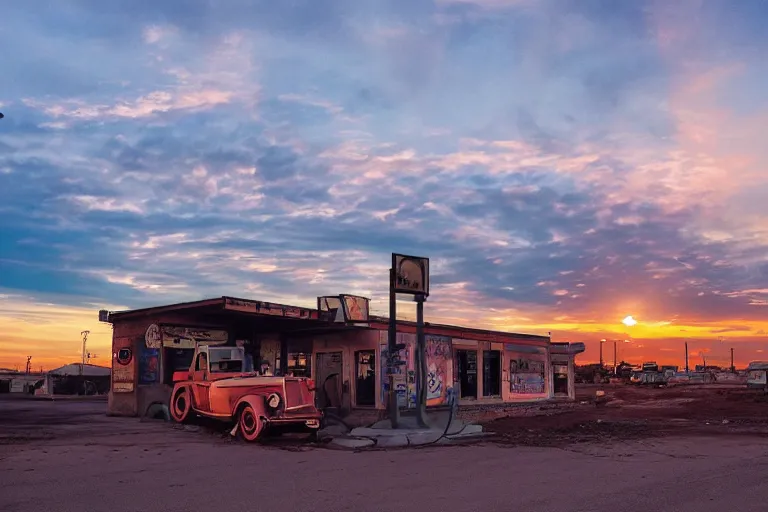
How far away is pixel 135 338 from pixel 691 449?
20.4m

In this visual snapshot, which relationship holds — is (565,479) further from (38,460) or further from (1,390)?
(1,390)

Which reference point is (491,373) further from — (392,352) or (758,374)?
(758,374)

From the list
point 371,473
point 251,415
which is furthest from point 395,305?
point 371,473

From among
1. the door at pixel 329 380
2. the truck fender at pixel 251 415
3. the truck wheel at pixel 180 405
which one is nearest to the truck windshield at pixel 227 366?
the truck wheel at pixel 180 405

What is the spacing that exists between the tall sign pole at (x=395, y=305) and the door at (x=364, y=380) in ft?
17.2

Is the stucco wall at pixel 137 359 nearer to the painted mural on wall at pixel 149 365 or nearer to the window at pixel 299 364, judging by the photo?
the painted mural on wall at pixel 149 365

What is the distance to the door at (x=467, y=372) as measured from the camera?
3338cm

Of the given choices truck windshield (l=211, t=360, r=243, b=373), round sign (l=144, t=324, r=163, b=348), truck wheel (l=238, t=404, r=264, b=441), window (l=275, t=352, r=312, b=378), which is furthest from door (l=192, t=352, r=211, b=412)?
window (l=275, t=352, r=312, b=378)

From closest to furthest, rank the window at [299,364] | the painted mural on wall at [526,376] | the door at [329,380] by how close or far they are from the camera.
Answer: the door at [329,380] → the window at [299,364] → the painted mural on wall at [526,376]

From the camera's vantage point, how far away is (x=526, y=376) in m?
38.3

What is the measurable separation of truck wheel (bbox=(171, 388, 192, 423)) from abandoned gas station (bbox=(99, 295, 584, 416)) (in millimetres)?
2589

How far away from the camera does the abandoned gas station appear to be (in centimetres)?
2688

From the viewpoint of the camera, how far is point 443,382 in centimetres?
3180

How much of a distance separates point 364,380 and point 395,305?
7.28 metres
